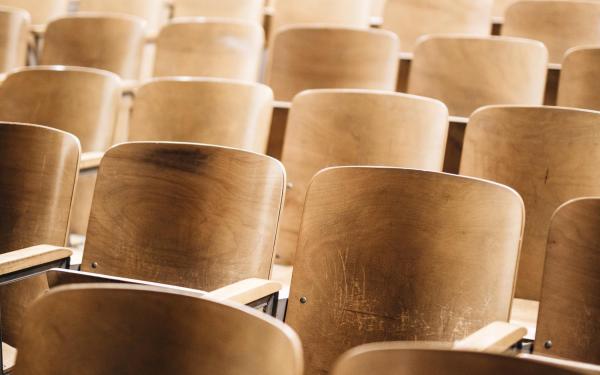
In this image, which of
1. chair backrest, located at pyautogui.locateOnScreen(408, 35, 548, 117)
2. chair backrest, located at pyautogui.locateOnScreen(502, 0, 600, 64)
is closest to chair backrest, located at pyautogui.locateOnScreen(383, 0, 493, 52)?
chair backrest, located at pyautogui.locateOnScreen(502, 0, 600, 64)

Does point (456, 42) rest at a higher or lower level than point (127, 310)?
higher

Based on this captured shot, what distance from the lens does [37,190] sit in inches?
18.6

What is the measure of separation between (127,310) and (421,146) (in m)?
0.30

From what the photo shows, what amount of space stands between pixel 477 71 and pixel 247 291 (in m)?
0.36

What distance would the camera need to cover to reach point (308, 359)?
400 millimetres

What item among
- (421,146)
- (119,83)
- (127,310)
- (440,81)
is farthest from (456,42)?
(127,310)

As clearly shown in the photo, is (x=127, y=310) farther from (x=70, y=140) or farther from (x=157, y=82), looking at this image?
(x=157, y=82)

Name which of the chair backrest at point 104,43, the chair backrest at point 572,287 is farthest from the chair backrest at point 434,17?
the chair backrest at point 572,287

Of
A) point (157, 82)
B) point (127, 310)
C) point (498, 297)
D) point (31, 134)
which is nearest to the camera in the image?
point (127, 310)

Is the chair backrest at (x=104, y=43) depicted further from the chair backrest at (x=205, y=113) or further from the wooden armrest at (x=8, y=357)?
the wooden armrest at (x=8, y=357)

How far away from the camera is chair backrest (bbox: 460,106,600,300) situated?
483 mm

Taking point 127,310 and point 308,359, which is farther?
point 308,359

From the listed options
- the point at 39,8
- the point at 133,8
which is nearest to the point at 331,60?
the point at 133,8

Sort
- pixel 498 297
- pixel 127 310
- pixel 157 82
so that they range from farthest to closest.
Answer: pixel 157 82 < pixel 498 297 < pixel 127 310
